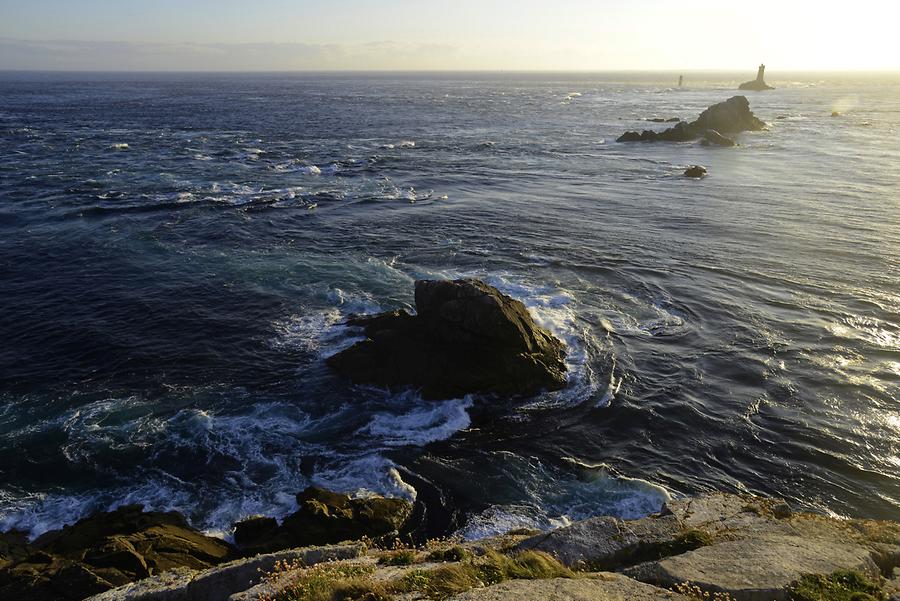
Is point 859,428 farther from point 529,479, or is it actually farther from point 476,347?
point 476,347

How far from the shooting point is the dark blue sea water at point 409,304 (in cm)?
1927

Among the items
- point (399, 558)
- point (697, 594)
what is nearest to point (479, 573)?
point (399, 558)

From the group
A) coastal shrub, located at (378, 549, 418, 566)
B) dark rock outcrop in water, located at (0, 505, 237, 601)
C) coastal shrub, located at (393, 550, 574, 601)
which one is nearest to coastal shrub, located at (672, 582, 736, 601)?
coastal shrub, located at (393, 550, 574, 601)

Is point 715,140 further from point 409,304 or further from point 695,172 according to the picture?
point 409,304

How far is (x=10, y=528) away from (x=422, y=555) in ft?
44.4

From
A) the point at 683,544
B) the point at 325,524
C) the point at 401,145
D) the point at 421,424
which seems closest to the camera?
the point at 683,544

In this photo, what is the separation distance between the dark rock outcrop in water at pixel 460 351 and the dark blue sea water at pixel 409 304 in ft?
2.80

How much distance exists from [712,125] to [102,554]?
109863mm

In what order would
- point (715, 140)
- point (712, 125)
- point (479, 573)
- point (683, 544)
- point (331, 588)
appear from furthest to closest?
1. point (712, 125)
2. point (715, 140)
3. point (683, 544)
4. point (479, 573)
5. point (331, 588)

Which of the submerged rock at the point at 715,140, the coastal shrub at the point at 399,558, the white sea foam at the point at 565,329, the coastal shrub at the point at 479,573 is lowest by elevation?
the white sea foam at the point at 565,329

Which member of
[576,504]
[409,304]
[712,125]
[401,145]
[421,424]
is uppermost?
[712,125]

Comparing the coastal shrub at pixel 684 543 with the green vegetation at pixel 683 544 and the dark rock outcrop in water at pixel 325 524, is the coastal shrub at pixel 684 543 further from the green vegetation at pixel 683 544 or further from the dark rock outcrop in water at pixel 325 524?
the dark rock outcrop in water at pixel 325 524

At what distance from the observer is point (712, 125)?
10056cm

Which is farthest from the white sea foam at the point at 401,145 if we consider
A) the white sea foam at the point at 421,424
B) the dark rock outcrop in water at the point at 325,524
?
the dark rock outcrop in water at the point at 325,524
